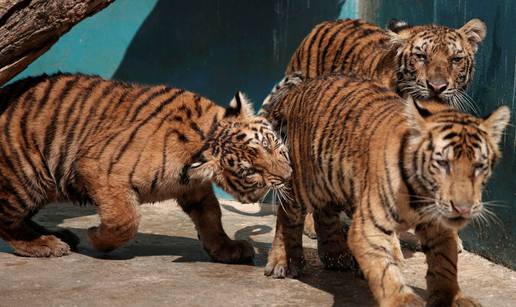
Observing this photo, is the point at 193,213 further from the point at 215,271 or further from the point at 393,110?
the point at 393,110

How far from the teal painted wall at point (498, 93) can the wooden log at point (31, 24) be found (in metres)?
2.41

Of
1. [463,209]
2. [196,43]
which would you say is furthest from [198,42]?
[463,209]

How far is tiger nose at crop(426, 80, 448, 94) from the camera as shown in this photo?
6.06 metres

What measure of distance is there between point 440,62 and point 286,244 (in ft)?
5.59

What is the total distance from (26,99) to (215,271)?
162cm

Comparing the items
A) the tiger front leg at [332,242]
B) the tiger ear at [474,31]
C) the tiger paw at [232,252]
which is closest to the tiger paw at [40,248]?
the tiger paw at [232,252]

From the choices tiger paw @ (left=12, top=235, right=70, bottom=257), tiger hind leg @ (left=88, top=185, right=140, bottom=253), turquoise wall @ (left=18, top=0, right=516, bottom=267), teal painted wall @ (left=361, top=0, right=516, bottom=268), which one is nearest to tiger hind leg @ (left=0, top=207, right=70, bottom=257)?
tiger paw @ (left=12, top=235, right=70, bottom=257)

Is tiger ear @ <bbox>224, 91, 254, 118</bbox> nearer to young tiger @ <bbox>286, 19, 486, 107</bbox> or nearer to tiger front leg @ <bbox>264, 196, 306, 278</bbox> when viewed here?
tiger front leg @ <bbox>264, 196, 306, 278</bbox>

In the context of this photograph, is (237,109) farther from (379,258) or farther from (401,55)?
(379,258)

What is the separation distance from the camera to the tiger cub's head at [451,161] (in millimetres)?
4008

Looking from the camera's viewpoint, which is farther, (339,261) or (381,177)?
(339,261)

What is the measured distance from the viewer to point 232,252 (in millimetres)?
5770

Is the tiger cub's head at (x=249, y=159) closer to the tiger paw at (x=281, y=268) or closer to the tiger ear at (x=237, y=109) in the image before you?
the tiger ear at (x=237, y=109)

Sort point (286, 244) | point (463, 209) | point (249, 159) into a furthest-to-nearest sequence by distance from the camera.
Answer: point (286, 244), point (249, 159), point (463, 209)
